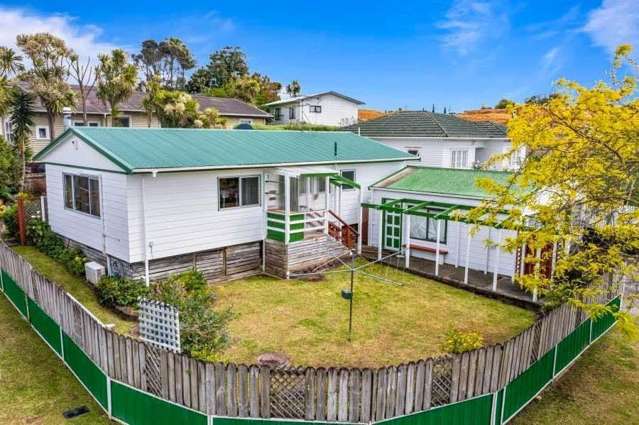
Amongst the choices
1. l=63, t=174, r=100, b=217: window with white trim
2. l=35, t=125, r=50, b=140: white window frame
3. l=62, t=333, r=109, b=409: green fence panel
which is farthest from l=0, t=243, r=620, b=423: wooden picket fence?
l=35, t=125, r=50, b=140: white window frame

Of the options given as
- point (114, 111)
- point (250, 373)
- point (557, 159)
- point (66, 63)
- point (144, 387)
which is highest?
point (66, 63)

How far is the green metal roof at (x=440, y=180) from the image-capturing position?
17562mm

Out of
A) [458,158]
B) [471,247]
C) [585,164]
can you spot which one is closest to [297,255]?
→ [471,247]

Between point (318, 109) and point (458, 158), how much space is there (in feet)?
94.8

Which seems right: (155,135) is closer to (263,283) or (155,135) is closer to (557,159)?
(263,283)

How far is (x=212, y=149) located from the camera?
16062 mm

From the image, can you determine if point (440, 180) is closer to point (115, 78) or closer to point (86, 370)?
point (86, 370)

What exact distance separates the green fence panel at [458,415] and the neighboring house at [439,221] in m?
7.91

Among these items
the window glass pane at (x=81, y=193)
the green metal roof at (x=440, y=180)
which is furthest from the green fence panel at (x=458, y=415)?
the window glass pane at (x=81, y=193)

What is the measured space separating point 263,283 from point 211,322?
19.1 feet

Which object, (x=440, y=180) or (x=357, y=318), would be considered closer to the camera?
(x=357, y=318)

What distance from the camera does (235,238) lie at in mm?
16031

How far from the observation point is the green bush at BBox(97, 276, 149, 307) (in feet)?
42.8

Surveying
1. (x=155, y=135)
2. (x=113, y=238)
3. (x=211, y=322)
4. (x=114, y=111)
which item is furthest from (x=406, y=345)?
(x=114, y=111)
